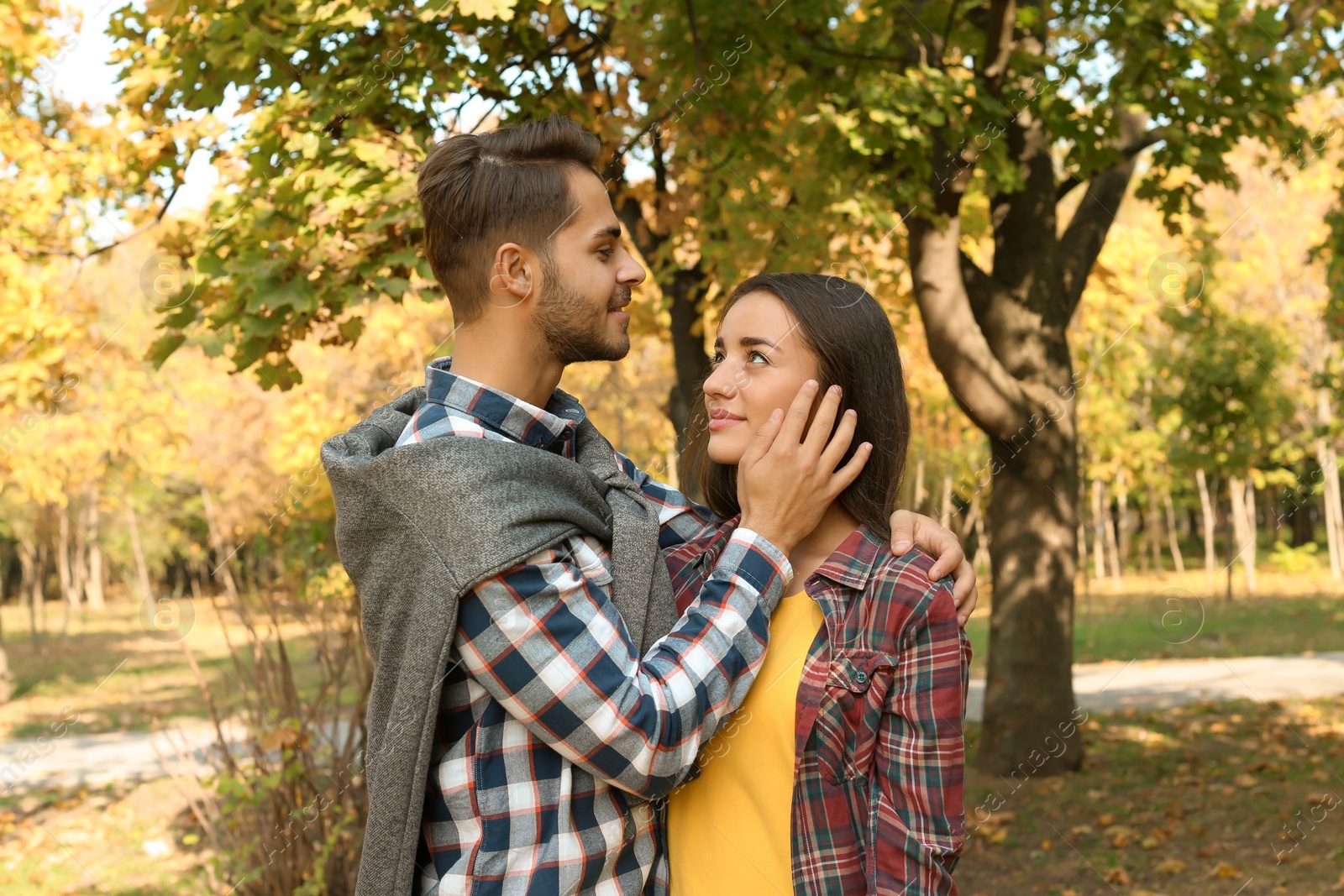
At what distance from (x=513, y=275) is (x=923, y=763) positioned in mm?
1023

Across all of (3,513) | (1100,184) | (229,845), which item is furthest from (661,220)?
(3,513)

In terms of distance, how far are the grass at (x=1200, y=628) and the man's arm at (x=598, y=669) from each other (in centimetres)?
1057

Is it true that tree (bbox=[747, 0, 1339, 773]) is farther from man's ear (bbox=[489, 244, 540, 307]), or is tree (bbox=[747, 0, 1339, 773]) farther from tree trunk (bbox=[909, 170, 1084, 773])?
man's ear (bbox=[489, 244, 540, 307])

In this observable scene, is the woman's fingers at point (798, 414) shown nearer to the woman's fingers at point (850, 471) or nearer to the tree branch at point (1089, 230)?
the woman's fingers at point (850, 471)

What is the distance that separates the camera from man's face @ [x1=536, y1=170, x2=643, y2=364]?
73.5 inches

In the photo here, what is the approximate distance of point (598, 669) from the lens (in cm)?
154

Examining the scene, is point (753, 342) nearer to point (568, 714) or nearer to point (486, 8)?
point (568, 714)

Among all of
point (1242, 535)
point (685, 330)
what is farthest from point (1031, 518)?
point (1242, 535)

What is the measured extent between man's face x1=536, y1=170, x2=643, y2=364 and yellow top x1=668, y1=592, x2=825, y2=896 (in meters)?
0.60

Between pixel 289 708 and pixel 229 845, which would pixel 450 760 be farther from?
pixel 229 845

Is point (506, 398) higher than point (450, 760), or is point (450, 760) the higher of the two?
point (506, 398)

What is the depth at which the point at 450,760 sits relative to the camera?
1674 mm

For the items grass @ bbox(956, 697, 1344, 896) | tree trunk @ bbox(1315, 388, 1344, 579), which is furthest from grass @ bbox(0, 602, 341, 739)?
tree trunk @ bbox(1315, 388, 1344, 579)

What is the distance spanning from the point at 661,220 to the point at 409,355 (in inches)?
168
